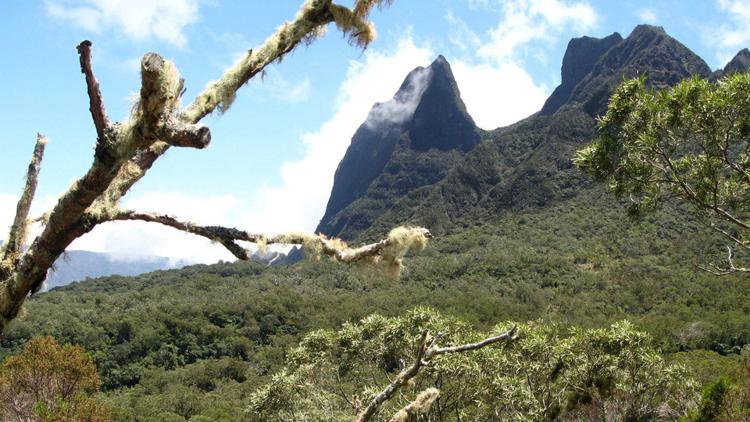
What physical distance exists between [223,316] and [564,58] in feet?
476

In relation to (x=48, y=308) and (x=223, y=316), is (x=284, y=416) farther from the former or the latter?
(x=48, y=308)

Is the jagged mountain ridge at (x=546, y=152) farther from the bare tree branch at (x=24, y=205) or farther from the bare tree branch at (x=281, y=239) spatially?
the bare tree branch at (x=24, y=205)

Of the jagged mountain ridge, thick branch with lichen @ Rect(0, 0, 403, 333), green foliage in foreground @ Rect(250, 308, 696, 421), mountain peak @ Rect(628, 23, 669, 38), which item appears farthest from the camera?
mountain peak @ Rect(628, 23, 669, 38)

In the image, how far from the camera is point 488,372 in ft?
42.4

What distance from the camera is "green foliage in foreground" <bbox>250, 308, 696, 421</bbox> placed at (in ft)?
39.9

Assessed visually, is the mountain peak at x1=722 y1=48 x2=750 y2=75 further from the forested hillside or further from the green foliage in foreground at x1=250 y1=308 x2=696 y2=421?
the green foliage in foreground at x1=250 y1=308 x2=696 y2=421

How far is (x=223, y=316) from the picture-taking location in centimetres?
7056

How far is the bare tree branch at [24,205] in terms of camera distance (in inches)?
82.4

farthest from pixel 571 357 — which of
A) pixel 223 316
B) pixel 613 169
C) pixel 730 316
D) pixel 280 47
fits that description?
pixel 223 316

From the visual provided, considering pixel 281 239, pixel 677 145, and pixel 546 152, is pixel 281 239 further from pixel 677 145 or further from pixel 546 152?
pixel 546 152

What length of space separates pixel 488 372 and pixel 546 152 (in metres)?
105

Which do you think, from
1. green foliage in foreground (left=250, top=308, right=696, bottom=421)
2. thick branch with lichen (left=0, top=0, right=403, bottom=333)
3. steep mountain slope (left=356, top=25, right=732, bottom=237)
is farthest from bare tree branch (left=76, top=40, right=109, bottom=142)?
steep mountain slope (left=356, top=25, right=732, bottom=237)

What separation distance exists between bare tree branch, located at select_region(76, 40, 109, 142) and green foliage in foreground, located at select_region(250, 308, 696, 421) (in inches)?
409

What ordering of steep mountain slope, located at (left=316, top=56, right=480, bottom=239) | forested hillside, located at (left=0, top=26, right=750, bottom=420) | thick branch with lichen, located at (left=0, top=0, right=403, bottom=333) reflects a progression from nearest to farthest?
thick branch with lichen, located at (left=0, top=0, right=403, bottom=333) → forested hillside, located at (left=0, top=26, right=750, bottom=420) → steep mountain slope, located at (left=316, top=56, right=480, bottom=239)
